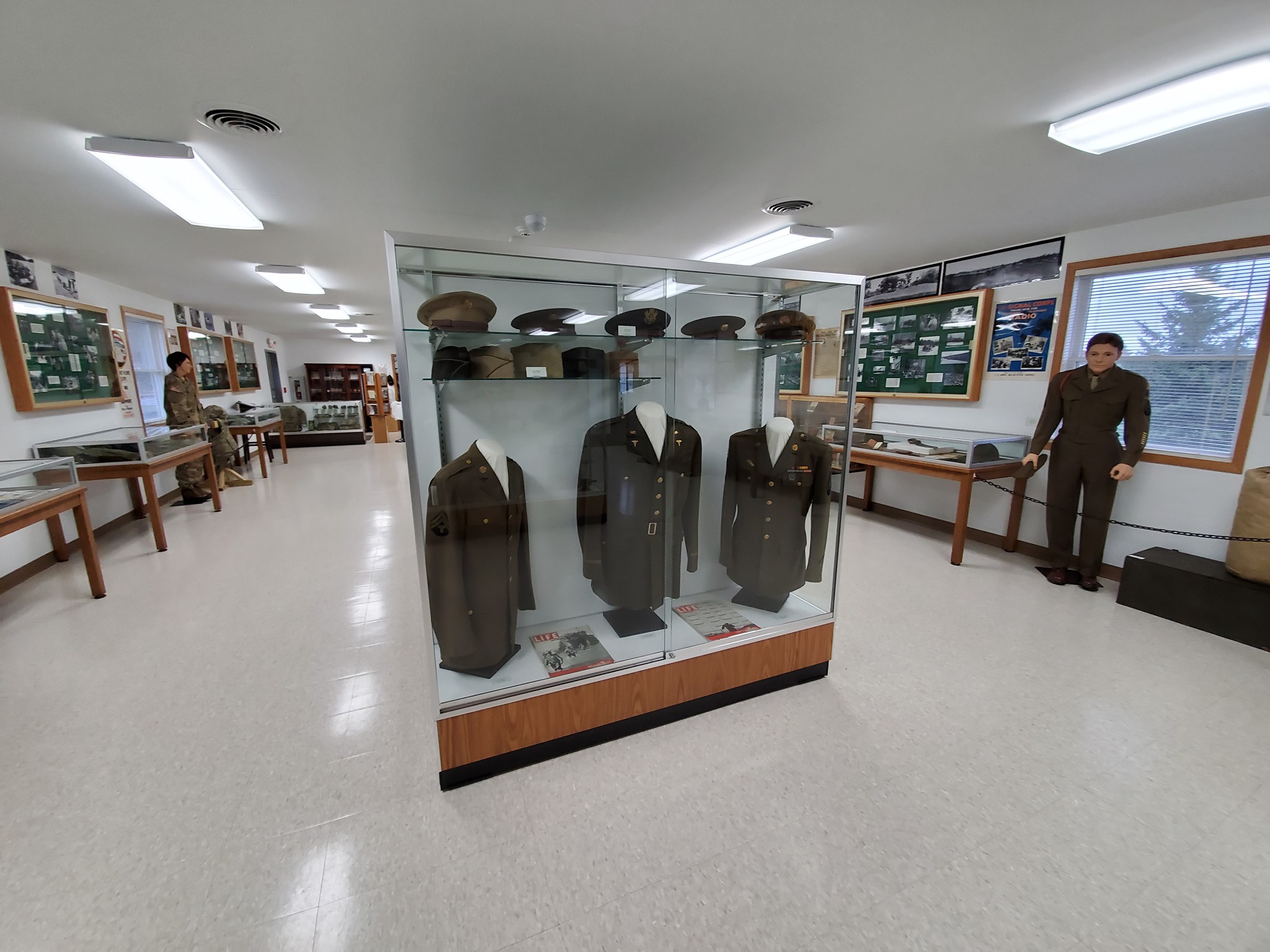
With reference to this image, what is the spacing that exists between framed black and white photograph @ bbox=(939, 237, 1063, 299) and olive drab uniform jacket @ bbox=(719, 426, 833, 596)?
10.8 ft

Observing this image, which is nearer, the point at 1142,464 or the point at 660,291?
the point at 660,291

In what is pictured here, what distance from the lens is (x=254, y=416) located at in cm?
780

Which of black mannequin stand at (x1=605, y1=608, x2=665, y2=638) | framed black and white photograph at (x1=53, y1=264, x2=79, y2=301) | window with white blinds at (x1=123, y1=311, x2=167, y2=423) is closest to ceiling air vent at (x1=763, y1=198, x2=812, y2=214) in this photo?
black mannequin stand at (x1=605, y1=608, x2=665, y2=638)

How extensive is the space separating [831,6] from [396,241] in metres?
1.47

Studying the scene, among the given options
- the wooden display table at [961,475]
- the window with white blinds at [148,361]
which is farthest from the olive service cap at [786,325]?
the window with white blinds at [148,361]

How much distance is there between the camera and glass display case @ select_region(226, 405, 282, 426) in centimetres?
738

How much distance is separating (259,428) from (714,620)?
8256 millimetres

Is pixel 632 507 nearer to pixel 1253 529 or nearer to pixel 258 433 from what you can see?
pixel 1253 529

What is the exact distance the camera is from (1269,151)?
7.41 ft

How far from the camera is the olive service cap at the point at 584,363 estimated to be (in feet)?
6.12

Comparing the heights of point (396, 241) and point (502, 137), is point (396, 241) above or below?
below

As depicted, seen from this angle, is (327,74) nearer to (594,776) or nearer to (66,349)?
(594,776)

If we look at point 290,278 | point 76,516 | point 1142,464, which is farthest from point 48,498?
point 1142,464

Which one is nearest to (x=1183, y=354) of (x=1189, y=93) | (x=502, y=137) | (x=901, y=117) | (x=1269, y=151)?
(x=1269, y=151)
